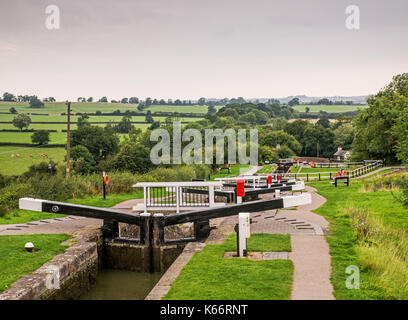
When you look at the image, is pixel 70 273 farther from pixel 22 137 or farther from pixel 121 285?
pixel 22 137

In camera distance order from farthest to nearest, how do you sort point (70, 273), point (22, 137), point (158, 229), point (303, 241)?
point (22, 137), point (158, 229), point (303, 241), point (70, 273)

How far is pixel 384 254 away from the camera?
9.47 meters

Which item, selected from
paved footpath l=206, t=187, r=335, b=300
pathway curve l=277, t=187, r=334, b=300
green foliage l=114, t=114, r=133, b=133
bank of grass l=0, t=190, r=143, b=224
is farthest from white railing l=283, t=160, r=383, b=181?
green foliage l=114, t=114, r=133, b=133

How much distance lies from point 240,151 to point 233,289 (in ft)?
137

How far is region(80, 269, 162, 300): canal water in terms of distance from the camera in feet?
34.9

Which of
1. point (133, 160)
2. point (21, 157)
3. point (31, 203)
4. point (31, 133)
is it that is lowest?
point (21, 157)

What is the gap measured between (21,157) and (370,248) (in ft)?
193

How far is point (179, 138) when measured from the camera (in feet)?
197

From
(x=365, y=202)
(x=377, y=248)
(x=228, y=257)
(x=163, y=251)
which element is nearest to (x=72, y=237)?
(x=163, y=251)

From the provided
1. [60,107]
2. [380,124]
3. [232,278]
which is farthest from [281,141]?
[232,278]

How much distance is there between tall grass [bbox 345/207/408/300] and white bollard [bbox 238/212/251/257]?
2258mm

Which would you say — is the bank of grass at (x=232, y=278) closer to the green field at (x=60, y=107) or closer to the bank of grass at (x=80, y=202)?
the bank of grass at (x=80, y=202)

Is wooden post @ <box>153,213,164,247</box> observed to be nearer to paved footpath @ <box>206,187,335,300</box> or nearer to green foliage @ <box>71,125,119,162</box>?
paved footpath @ <box>206,187,335,300</box>

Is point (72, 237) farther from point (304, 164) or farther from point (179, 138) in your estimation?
point (179, 138)
